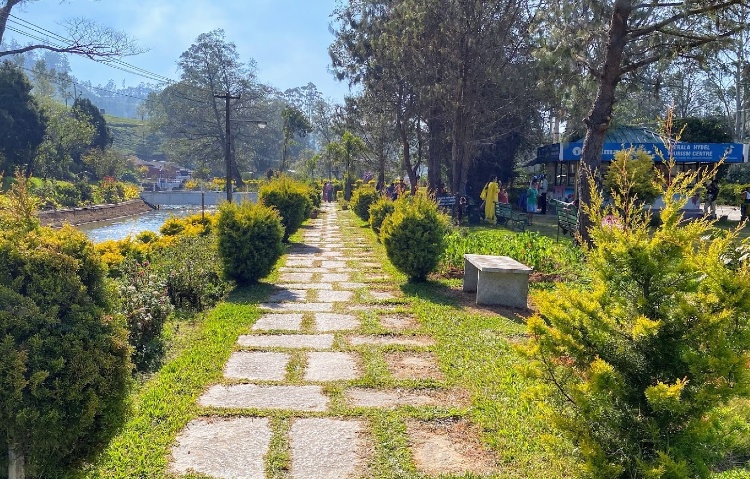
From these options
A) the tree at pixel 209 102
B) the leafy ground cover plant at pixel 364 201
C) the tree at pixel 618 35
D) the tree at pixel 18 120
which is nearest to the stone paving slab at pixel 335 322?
the tree at pixel 618 35

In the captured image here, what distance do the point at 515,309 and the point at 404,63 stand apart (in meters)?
15.7

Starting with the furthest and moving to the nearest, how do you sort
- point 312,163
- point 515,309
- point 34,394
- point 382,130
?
1. point 312,163
2. point 382,130
3. point 515,309
4. point 34,394

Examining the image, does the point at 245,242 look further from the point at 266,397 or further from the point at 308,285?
the point at 266,397

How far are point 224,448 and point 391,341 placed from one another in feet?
8.39

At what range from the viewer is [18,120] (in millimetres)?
31656

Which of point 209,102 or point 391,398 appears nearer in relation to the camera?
point 391,398

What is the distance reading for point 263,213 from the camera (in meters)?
8.65

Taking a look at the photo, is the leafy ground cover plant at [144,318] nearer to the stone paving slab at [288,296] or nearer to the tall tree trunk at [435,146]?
the stone paving slab at [288,296]

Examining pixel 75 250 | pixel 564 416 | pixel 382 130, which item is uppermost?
pixel 382 130

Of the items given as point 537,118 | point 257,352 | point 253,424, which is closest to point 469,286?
point 257,352

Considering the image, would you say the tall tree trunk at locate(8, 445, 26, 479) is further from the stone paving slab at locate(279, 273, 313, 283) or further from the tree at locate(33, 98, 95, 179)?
the tree at locate(33, 98, 95, 179)

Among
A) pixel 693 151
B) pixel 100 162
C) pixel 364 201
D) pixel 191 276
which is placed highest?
pixel 693 151

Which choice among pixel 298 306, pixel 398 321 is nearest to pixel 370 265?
pixel 298 306

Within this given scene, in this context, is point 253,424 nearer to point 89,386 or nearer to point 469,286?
point 89,386
